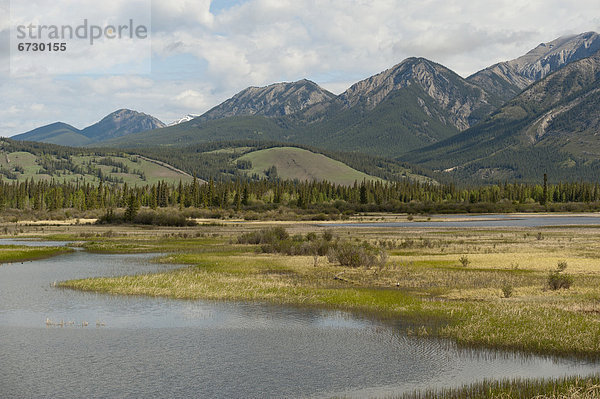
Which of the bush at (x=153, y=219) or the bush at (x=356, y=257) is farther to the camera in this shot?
the bush at (x=153, y=219)

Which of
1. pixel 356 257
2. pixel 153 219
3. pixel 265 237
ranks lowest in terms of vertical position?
pixel 356 257

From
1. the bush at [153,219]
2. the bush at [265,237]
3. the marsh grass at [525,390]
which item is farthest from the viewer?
the bush at [153,219]

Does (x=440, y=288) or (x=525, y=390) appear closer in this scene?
(x=525, y=390)

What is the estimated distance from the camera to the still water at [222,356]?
20203 mm

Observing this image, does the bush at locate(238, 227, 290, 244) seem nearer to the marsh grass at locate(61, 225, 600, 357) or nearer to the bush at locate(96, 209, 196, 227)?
the marsh grass at locate(61, 225, 600, 357)

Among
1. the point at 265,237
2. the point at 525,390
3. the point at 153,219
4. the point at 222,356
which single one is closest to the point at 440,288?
the point at 222,356

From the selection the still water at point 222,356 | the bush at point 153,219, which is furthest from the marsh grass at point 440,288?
the bush at point 153,219

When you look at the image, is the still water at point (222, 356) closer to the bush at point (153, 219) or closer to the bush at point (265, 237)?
the bush at point (265, 237)

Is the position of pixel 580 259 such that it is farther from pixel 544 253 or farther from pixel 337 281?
pixel 337 281

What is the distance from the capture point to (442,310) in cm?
3162

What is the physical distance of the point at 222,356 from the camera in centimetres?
2400

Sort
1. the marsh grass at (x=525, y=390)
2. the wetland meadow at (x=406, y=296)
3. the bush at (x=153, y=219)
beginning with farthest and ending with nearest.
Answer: the bush at (x=153, y=219)
the wetland meadow at (x=406, y=296)
the marsh grass at (x=525, y=390)

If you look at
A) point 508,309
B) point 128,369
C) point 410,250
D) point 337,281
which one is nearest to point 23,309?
point 128,369

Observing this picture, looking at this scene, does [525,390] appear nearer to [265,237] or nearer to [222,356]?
[222,356]
